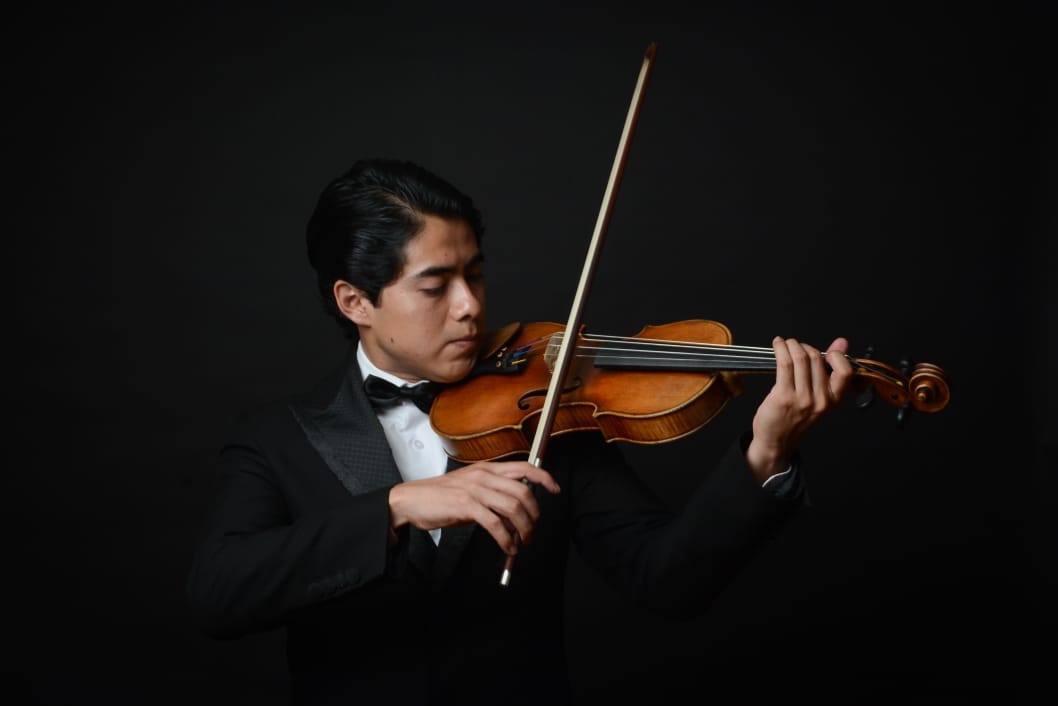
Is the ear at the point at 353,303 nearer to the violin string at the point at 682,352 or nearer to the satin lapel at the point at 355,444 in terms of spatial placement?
the satin lapel at the point at 355,444

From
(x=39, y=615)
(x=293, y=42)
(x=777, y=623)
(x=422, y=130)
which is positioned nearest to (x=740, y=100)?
(x=422, y=130)

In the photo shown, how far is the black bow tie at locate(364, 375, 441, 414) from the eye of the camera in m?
2.15

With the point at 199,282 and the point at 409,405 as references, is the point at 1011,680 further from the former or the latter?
the point at 199,282

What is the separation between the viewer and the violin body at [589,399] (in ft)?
5.99

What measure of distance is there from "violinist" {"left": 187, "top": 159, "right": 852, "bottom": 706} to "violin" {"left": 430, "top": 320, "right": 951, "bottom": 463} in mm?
68

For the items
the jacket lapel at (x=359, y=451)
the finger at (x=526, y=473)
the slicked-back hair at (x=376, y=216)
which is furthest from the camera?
the slicked-back hair at (x=376, y=216)

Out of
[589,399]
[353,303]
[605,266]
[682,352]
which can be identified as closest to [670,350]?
[682,352]

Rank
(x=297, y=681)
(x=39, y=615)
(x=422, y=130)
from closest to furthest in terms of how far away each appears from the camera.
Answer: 1. (x=297, y=681)
2. (x=39, y=615)
3. (x=422, y=130)

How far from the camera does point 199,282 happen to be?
11.0 ft

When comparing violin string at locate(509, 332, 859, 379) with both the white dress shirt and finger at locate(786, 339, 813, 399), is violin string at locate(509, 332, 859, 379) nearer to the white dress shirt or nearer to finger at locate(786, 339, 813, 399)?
finger at locate(786, 339, 813, 399)

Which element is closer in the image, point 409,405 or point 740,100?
point 409,405

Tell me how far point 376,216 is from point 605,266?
1429mm

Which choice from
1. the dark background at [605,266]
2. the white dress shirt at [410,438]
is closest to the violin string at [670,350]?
the white dress shirt at [410,438]

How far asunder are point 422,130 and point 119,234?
1.00m
